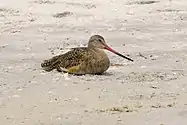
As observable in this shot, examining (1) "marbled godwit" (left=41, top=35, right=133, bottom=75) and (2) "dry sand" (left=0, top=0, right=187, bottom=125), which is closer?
(2) "dry sand" (left=0, top=0, right=187, bottom=125)

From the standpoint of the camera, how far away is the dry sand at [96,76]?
6.54 m

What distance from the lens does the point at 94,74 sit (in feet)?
29.1

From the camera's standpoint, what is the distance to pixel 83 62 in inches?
350

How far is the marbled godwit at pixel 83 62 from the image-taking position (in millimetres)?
8828

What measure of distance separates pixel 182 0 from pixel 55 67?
268 inches

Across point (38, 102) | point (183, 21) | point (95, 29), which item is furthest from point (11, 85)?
point (183, 21)

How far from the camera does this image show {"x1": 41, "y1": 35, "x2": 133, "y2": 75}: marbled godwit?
8.83 m

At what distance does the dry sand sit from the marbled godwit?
0.16 metres

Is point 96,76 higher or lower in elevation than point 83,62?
lower

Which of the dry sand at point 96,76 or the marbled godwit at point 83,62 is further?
the marbled godwit at point 83,62

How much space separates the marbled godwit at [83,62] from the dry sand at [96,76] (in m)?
0.16

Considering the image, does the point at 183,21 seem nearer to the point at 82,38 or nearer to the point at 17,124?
the point at 82,38

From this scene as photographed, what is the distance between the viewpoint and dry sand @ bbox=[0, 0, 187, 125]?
654 cm

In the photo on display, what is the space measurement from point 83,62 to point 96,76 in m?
0.33
